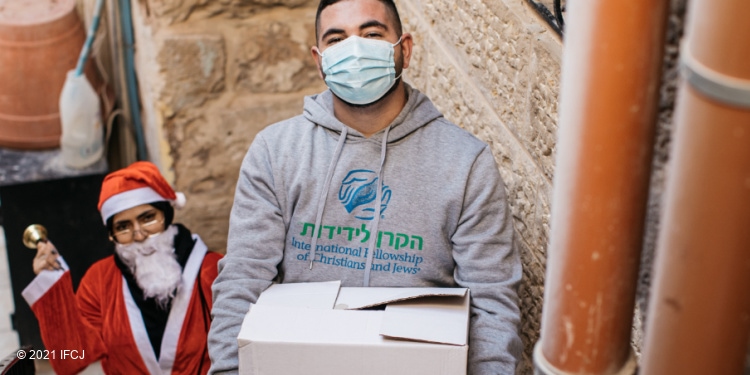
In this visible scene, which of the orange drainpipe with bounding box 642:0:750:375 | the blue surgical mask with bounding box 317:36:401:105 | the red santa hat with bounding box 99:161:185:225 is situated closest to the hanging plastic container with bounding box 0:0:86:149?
the red santa hat with bounding box 99:161:185:225

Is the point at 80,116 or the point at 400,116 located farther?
the point at 80,116

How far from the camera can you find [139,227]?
256 cm

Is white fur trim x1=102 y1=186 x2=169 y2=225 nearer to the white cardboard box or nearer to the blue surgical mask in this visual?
the blue surgical mask

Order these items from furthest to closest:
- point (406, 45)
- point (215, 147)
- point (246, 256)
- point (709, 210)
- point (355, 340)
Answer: point (215, 147)
point (406, 45)
point (246, 256)
point (355, 340)
point (709, 210)

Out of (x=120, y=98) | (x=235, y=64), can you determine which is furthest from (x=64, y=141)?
(x=235, y=64)

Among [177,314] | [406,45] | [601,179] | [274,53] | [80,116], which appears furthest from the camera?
[80,116]

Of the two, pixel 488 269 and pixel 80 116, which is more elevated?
pixel 80 116

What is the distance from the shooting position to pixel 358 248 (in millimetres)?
1900

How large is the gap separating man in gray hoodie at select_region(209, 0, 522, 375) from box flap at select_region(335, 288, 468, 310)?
0.12 metres

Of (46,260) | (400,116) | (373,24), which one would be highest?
(373,24)

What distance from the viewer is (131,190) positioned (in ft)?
8.39

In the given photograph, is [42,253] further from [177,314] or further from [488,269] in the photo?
[488,269]

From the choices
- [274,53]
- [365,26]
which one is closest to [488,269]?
[365,26]

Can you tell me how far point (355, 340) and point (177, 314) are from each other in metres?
1.17
